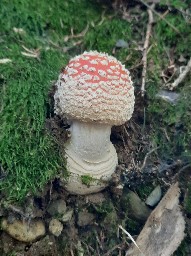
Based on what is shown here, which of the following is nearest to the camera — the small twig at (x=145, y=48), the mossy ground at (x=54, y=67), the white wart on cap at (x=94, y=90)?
the white wart on cap at (x=94, y=90)

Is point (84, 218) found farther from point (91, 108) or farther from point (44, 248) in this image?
point (91, 108)

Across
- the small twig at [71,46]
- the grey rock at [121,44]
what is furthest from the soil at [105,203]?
the small twig at [71,46]

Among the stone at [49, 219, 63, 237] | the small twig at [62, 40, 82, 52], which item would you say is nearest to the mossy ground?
the small twig at [62, 40, 82, 52]

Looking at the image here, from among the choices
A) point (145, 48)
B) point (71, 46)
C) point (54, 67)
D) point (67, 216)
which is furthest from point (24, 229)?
point (145, 48)

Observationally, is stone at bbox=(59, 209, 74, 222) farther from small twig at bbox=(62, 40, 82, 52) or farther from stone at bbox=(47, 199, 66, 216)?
small twig at bbox=(62, 40, 82, 52)

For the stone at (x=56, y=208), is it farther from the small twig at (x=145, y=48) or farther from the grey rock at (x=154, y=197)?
the small twig at (x=145, y=48)

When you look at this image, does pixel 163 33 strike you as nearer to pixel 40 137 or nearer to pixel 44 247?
pixel 40 137
